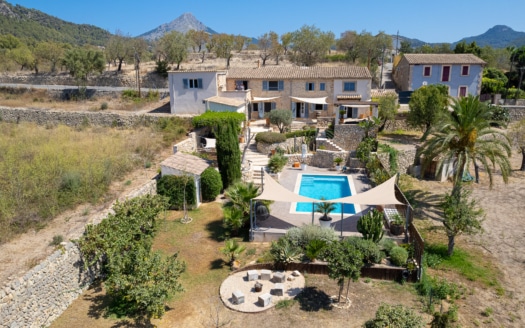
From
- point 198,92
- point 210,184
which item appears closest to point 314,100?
point 198,92

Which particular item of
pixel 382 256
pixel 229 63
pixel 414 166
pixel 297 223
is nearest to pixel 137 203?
pixel 297 223

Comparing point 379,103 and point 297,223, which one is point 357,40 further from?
point 297,223

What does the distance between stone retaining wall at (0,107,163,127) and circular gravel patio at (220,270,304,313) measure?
86.2 ft

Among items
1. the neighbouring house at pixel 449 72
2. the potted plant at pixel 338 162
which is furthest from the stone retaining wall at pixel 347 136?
the neighbouring house at pixel 449 72

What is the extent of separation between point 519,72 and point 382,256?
57.2 metres

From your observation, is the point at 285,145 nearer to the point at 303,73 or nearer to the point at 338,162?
the point at 338,162

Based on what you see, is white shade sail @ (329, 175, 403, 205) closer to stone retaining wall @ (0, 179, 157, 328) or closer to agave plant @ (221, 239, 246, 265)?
agave plant @ (221, 239, 246, 265)

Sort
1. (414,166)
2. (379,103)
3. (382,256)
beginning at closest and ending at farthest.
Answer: (382,256)
(414,166)
(379,103)

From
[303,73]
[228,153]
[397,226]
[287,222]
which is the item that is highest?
[303,73]

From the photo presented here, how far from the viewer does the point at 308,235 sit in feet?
56.1

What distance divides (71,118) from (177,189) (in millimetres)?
24444

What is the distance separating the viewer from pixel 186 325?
13156 mm

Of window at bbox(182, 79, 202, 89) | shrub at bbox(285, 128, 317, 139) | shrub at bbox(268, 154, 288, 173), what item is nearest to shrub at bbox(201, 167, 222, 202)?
shrub at bbox(268, 154, 288, 173)

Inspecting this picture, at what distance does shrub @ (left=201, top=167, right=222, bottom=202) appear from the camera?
78.3 feet
